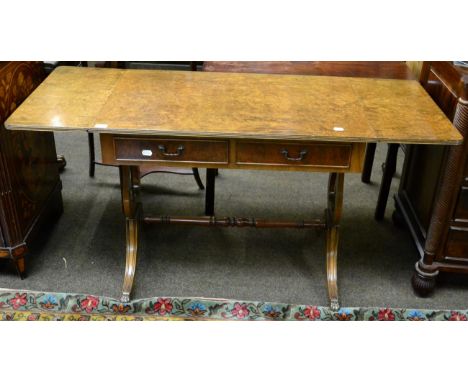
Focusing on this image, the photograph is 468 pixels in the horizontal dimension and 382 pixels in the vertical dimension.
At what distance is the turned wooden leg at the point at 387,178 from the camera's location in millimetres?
2617

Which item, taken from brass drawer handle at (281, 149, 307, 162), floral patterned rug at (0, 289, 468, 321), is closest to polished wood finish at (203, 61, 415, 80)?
brass drawer handle at (281, 149, 307, 162)

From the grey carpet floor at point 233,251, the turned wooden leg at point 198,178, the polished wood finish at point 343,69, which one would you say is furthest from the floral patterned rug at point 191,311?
the turned wooden leg at point 198,178

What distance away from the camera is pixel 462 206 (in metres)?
2.06

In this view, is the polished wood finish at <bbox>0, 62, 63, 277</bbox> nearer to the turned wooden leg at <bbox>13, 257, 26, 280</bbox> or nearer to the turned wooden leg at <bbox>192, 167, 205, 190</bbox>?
the turned wooden leg at <bbox>13, 257, 26, 280</bbox>

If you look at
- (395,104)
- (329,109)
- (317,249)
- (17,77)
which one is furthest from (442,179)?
(17,77)

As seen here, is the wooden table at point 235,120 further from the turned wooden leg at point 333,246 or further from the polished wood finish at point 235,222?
the polished wood finish at point 235,222

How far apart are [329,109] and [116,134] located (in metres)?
0.81

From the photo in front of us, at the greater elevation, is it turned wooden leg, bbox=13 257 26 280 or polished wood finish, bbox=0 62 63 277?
polished wood finish, bbox=0 62 63 277

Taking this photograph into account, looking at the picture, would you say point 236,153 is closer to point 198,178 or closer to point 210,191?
point 210,191

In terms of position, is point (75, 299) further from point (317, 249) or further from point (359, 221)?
point (359, 221)

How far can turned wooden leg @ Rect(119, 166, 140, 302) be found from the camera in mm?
2184

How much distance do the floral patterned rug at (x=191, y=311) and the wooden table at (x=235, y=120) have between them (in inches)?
2.8

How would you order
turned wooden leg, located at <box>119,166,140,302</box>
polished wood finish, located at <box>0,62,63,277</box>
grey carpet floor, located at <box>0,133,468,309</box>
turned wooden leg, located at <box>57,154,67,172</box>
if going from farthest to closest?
turned wooden leg, located at <box>57,154,67,172</box>
grey carpet floor, located at <box>0,133,468,309</box>
turned wooden leg, located at <box>119,166,140,302</box>
polished wood finish, located at <box>0,62,63,277</box>

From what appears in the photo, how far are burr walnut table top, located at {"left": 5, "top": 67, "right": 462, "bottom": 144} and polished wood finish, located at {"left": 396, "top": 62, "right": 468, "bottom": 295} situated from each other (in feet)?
0.22
